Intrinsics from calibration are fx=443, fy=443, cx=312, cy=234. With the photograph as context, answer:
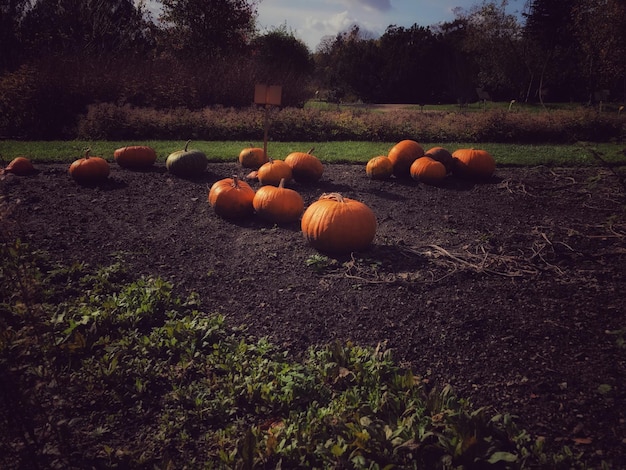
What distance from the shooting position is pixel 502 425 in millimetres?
2160

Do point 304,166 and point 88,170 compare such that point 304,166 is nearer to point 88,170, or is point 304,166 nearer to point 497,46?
point 88,170

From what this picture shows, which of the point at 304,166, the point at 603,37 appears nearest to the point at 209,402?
the point at 304,166

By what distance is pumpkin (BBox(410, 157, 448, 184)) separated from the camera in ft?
22.5

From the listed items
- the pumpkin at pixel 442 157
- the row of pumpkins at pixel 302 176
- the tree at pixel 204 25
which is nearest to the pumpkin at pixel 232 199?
the row of pumpkins at pixel 302 176

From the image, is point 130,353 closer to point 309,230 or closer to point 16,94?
point 309,230

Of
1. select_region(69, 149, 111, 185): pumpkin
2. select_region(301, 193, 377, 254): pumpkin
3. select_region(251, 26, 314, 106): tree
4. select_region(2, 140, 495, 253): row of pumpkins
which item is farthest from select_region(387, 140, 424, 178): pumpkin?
select_region(251, 26, 314, 106): tree

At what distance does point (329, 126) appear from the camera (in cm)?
1291

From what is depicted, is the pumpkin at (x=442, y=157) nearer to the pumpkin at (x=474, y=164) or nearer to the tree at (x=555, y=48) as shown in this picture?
the pumpkin at (x=474, y=164)

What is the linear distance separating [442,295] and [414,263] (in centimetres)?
66

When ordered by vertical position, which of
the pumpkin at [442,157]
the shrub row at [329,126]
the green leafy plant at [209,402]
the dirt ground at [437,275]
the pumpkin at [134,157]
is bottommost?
the green leafy plant at [209,402]

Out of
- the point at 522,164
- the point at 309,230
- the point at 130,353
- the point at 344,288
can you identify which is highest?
the point at 522,164

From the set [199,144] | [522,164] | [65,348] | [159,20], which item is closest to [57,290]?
[65,348]

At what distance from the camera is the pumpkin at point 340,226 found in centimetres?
409

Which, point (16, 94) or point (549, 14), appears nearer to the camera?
point (16, 94)
